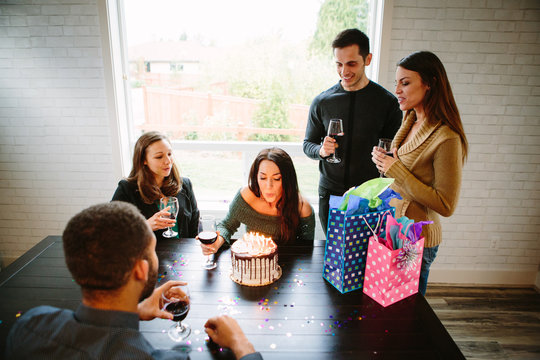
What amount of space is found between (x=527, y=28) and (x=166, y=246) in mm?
3443

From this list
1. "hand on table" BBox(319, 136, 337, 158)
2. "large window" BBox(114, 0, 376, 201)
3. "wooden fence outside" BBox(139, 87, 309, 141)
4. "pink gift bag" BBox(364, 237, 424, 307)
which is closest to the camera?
"pink gift bag" BBox(364, 237, 424, 307)

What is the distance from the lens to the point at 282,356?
1.16 metres

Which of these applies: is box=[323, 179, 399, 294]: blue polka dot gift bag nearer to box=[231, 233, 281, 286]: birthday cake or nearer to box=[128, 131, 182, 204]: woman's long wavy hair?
box=[231, 233, 281, 286]: birthday cake

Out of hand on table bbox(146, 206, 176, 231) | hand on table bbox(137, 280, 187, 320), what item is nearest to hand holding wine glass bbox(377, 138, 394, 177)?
hand on table bbox(146, 206, 176, 231)

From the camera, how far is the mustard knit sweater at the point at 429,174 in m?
1.76

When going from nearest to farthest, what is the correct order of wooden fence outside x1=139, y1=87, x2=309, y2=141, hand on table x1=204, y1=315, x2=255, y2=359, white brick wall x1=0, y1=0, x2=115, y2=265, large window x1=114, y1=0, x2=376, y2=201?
hand on table x1=204, y1=315, x2=255, y2=359 < white brick wall x1=0, y1=0, x2=115, y2=265 < large window x1=114, y1=0, x2=376, y2=201 < wooden fence outside x1=139, y1=87, x2=309, y2=141

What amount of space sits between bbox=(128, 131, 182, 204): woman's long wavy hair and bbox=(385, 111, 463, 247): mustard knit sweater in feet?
4.96

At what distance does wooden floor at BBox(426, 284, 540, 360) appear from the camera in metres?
2.52

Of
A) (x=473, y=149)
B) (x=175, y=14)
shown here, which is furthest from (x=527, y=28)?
(x=175, y=14)

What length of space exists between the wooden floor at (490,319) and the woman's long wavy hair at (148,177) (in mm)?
2483

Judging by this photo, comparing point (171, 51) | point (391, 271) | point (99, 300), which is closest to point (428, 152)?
point (391, 271)

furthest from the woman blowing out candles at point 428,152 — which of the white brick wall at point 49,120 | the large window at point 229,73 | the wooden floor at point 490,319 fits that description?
the white brick wall at point 49,120

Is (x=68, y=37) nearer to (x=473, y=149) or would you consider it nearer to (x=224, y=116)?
(x=224, y=116)

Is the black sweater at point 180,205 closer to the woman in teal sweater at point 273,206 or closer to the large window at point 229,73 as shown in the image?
the woman in teal sweater at point 273,206
